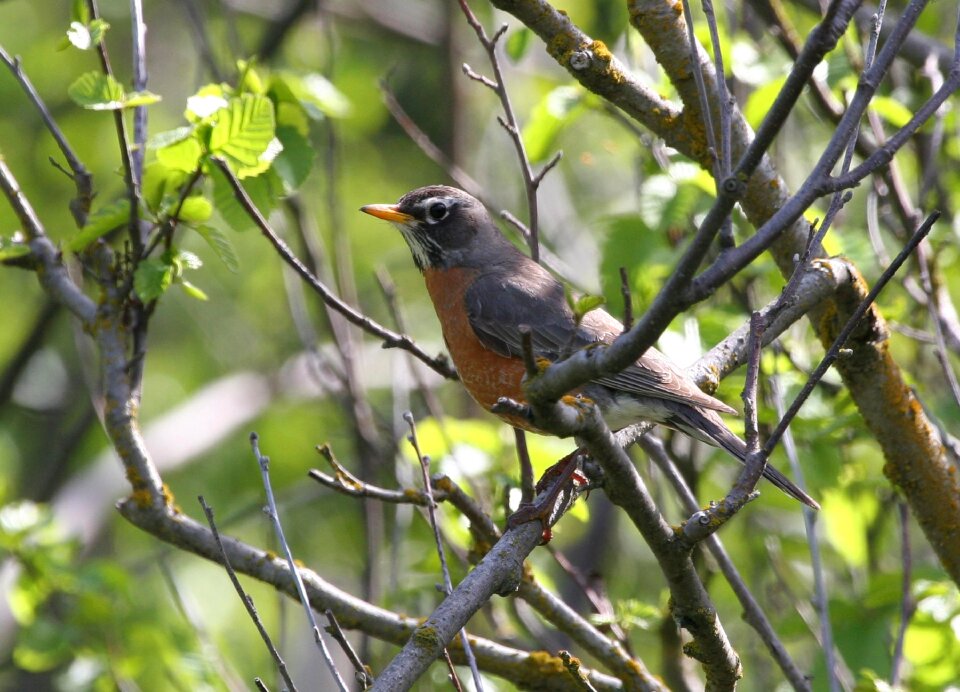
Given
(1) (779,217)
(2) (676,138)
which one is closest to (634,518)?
(1) (779,217)

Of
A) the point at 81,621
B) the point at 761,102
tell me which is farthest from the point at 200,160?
the point at 81,621

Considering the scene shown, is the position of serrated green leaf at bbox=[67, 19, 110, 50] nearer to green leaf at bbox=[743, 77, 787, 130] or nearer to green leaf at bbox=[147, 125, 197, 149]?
green leaf at bbox=[147, 125, 197, 149]

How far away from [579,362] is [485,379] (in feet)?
7.21

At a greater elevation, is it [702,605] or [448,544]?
[448,544]

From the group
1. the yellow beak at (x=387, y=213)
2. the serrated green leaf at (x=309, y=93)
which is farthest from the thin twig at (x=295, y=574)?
the yellow beak at (x=387, y=213)

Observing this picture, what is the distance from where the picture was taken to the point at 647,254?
497 centimetres

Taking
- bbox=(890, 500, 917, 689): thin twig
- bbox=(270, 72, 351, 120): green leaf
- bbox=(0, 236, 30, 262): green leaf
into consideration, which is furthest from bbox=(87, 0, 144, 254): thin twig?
bbox=(890, 500, 917, 689): thin twig

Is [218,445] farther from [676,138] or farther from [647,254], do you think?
[676,138]

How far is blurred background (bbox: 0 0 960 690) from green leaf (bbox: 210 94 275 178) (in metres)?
0.59

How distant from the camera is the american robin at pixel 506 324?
4184 millimetres

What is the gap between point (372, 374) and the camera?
344 inches

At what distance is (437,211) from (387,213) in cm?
36

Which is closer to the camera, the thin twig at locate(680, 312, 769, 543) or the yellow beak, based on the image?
the thin twig at locate(680, 312, 769, 543)

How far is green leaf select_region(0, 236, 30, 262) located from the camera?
396cm
